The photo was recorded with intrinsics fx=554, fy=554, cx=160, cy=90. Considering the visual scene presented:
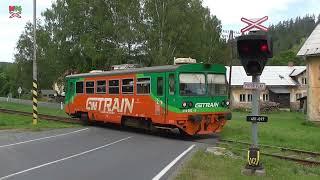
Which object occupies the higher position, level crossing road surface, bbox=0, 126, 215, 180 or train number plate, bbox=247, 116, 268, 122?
train number plate, bbox=247, 116, 268, 122

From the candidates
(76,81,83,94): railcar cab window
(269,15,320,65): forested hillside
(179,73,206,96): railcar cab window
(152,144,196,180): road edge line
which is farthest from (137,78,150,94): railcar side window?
(269,15,320,65): forested hillside

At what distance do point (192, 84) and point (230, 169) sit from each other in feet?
29.6

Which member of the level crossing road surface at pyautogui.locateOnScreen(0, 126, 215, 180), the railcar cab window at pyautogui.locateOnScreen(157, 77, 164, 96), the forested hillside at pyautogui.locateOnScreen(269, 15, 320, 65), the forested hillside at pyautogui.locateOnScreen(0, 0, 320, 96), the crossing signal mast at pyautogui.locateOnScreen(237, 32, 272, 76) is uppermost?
the forested hillside at pyautogui.locateOnScreen(269, 15, 320, 65)

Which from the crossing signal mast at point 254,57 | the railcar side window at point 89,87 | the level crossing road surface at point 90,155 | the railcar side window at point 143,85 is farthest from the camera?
the railcar side window at point 89,87

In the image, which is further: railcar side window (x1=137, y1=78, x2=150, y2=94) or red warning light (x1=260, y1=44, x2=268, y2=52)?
railcar side window (x1=137, y1=78, x2=150, y2=94)

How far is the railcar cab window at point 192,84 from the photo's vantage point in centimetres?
2175

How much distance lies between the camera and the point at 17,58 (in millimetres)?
94938

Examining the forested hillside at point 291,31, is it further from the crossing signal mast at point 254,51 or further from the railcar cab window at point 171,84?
the crossing signal mast at point 254,51

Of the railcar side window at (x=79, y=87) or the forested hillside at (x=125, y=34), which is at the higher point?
the forested hillside at (x=125, y=34)

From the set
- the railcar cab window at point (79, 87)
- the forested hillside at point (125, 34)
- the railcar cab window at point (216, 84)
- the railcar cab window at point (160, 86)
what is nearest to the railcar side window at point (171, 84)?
the railcar cab window at point (160, 86)

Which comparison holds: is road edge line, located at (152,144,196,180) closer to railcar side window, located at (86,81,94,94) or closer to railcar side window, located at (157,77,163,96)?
railcar side window, located at (157,77,163,96)

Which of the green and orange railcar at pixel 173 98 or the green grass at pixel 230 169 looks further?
the green and orange railcar at pixel 173 98

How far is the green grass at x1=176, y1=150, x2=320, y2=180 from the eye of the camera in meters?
12.2

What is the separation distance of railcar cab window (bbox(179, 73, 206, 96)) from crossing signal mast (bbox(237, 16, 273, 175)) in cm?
895
